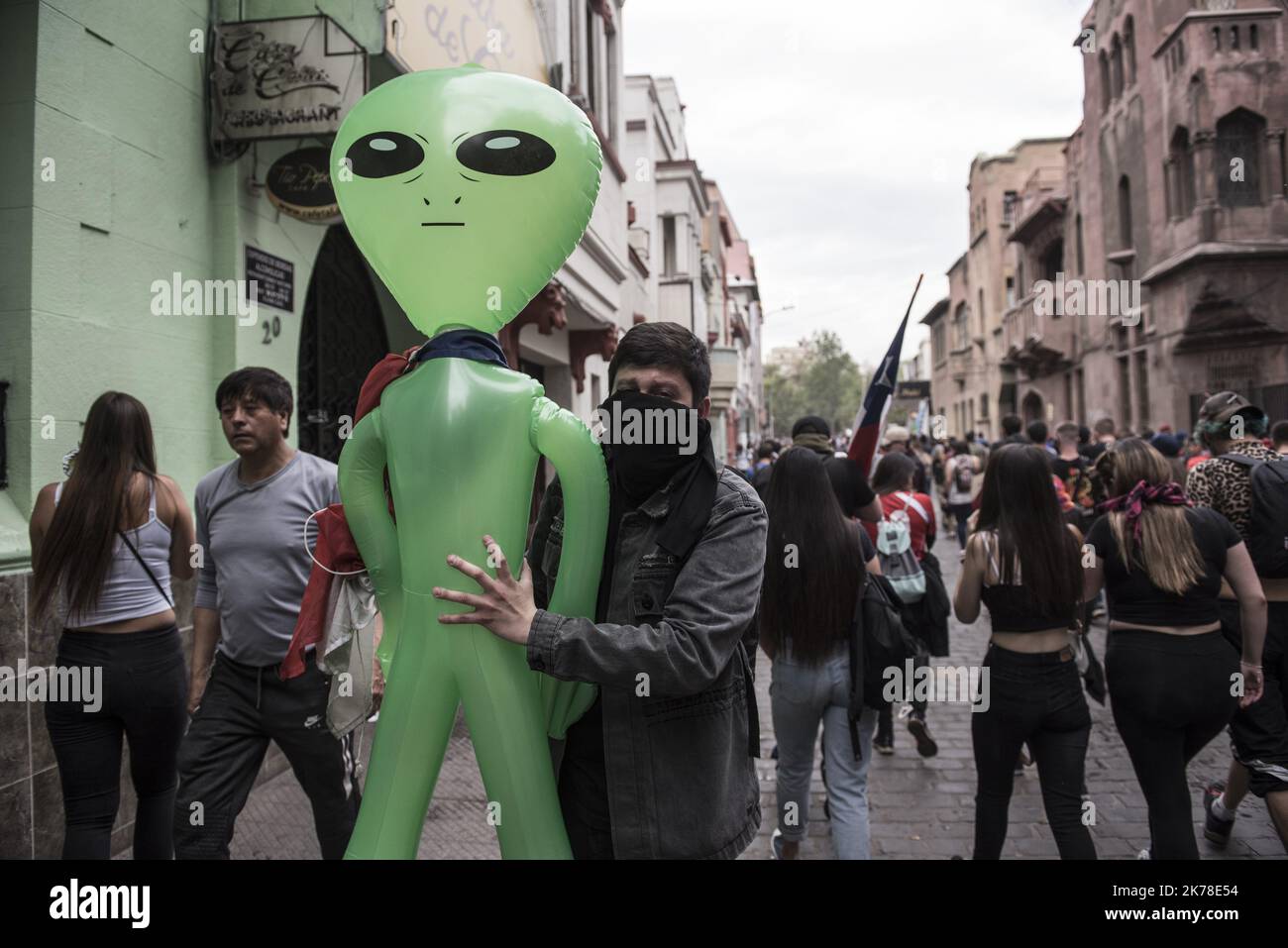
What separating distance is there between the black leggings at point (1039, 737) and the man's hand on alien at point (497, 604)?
2253mm

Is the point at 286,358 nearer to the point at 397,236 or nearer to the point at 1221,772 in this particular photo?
the point at 397,236

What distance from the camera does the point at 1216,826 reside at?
4008 millimetres

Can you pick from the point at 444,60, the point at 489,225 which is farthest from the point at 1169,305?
the point at 489,225

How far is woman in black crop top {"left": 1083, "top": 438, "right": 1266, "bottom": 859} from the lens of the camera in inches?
121

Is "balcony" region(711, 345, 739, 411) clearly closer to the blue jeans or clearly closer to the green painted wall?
the green painted wall

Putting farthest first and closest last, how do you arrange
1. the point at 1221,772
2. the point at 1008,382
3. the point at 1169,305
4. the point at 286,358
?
1. the point at 1008,382
2. the point at 1169,305
3. the point at 286,358
4. the point at 1221,772

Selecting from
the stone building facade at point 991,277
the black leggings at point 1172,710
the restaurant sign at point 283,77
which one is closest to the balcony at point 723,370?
the stone building facade at point 991,277

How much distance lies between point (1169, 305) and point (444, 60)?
17.6m

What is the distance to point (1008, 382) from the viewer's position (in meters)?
37.2

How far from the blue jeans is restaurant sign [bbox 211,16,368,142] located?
12.5 ft

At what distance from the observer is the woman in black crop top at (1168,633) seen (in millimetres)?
3084

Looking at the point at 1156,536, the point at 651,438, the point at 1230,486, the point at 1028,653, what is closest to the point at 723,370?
the point at 1230,486

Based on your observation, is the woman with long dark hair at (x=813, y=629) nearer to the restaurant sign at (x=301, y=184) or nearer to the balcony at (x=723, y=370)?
the restaurant sign at (x=301, y=184)

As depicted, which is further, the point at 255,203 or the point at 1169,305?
the point at 1169,305
